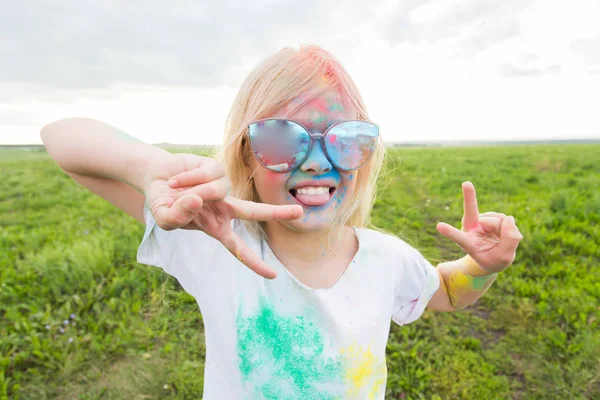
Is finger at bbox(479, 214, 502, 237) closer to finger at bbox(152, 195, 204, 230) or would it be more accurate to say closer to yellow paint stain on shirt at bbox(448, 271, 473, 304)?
yellow paint stain on shirt at bbox(448, 271, 473, 304)

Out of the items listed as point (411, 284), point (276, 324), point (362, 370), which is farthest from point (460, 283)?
point (276, 324)

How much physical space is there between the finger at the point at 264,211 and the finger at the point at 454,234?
0.70 metres

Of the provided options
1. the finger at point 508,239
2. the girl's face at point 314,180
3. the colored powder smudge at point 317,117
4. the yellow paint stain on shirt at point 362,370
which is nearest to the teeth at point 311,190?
the girl's face at point 314,180

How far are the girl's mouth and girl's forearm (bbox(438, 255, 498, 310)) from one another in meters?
0.76

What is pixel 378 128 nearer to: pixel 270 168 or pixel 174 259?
pixel 270 168

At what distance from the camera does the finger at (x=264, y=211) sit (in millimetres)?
1036

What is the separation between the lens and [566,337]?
3.26m

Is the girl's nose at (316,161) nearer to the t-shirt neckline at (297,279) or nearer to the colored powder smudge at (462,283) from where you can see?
the t-shirt neckline at (297,279)

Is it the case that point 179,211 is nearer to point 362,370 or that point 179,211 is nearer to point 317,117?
point 317,117

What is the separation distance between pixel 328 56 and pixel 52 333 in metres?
3.33

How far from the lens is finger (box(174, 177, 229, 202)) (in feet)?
3.38

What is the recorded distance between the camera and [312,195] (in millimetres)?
1500

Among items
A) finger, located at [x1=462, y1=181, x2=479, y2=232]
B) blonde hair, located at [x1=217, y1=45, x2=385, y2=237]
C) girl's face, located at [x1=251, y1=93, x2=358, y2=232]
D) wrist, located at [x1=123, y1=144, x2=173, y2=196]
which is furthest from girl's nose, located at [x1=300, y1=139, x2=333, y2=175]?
finger, located at [x1=462, y1=181, x2=479, y2=232]

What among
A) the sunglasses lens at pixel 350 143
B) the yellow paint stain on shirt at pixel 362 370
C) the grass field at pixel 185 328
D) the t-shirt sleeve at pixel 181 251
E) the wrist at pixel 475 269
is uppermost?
the sunglasses lens at pixel 350 143
